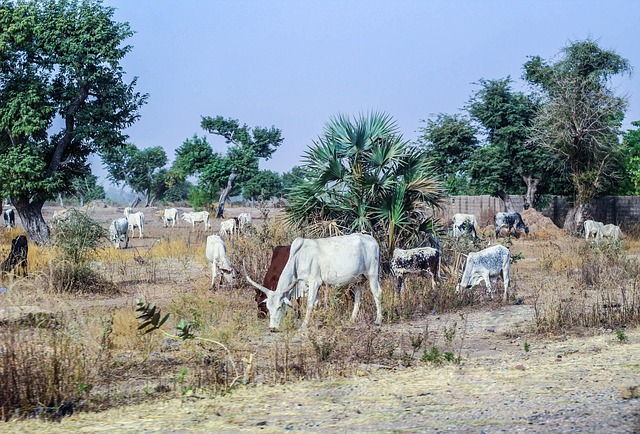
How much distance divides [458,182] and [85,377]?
45.0 metres

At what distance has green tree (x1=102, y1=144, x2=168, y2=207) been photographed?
81.2 m

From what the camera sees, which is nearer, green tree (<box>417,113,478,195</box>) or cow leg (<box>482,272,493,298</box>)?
cow leg (<box>482,272,493,298</box>)

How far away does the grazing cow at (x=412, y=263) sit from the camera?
48.8 feet

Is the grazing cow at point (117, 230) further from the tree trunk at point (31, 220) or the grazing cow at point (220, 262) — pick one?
the grazing cow at point (220, 262)

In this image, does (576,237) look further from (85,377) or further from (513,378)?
(85,377)

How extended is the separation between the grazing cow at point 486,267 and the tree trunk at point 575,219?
18.2 meters

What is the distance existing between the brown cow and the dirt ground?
11.6 feet

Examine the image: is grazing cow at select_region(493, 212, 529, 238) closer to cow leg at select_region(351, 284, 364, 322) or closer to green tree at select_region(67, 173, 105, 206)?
green tree at select_region(67, 173, 105, 206)

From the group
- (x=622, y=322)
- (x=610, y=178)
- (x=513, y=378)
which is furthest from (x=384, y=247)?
(x=610, y=178)

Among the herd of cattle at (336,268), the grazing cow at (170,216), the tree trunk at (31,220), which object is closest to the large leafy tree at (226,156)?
the grazing cow at (170,216)

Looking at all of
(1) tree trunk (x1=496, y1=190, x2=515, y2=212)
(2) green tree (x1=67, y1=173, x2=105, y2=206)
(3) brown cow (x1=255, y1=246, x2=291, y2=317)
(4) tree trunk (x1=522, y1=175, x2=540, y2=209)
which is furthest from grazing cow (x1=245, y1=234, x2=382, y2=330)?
(1) tree trunk (x1=496, y1=190, x2=515, y2=212)

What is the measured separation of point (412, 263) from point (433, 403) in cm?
→ 754

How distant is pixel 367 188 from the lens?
16.1 metres

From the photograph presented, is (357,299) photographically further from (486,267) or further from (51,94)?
(51,94)
